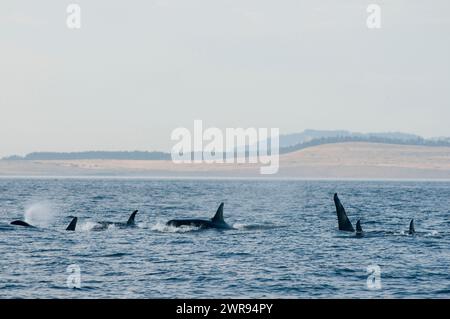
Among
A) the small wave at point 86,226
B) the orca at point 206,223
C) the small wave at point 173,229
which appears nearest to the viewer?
the small wave at point 173,229

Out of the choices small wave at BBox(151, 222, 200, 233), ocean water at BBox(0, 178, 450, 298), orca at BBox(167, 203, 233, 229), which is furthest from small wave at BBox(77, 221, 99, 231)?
orca at BBox(167, 203, 233, 229)

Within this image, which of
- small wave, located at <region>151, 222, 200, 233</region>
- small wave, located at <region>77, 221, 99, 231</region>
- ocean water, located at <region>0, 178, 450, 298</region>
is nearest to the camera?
ocean water, located at <region>0, 178, 450, 298</region>

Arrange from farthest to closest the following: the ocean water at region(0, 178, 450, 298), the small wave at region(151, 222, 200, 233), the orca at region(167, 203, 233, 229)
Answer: the orca at region(167, 203, 233, 229)
the small wave at region(151, 222, 200, 233)
the ocean water at region(0, 178, 450, 298)

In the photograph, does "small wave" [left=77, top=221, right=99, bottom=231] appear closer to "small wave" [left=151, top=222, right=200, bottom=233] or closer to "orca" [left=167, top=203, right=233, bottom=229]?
"small wave" [left=151, top=222, right=200, bottom=233]

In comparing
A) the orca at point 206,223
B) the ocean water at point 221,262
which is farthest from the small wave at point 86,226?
the orca at point 206,223

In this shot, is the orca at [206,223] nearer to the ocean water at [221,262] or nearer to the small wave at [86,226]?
the ocean water at [221,262]

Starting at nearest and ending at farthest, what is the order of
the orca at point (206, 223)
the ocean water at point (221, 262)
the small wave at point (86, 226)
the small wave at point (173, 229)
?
1. the ocean water at point (221, 262)
2. the small wave at point (173, 229)
3. the orca at point (206, 223)
4. the small wave at point (86, 226)

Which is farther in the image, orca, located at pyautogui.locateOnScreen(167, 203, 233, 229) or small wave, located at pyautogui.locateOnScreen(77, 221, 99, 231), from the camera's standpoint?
small wave, located at pyautogui.locateOnScreen(77, 221, 99, 231)

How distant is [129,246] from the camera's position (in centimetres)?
4288

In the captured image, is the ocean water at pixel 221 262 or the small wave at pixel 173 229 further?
the small wave at pixel 173 229

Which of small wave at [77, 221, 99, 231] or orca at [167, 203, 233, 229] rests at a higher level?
orca at [167, 203, 233, 229]
